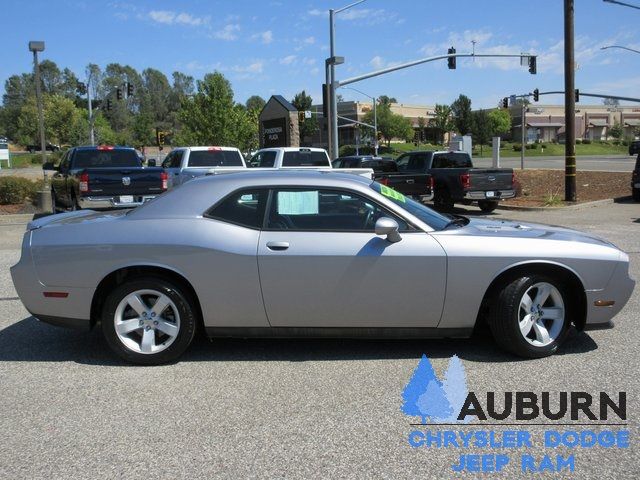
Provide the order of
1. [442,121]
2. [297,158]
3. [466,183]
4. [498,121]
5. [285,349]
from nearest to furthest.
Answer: [285,349]
[466,183]
[297,158]
[498,121]
[442,121]

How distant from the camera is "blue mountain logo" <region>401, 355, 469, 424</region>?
397cm

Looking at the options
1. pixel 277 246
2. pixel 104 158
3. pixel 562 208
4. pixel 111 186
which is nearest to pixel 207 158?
pixel 104 158

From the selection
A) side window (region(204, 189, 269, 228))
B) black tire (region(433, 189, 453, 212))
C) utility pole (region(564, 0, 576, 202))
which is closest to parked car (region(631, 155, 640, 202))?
utility pole (region(564, 0, 576, 202))

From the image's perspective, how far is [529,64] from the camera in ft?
95.0

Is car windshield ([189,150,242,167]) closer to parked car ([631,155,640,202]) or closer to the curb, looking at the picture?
the curb

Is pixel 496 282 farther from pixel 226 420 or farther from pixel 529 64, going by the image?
pixel 529 64

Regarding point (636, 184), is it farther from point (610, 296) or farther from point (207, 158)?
point (610, 296)

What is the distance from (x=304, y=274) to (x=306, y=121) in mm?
105874

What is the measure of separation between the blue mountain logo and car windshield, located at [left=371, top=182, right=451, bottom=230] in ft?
3.73

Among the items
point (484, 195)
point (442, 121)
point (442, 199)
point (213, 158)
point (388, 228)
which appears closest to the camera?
point (388, 228)

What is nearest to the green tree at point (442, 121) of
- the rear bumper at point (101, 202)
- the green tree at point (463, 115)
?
the green tree at point (463, 115)

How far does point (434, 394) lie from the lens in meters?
4.27

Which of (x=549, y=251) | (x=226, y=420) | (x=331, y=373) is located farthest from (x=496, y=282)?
(x=226, y=420)

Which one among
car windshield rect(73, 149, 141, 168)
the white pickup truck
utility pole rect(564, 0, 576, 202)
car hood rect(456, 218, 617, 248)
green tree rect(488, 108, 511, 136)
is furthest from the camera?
green tree rect(488, 108, 511, 136)
